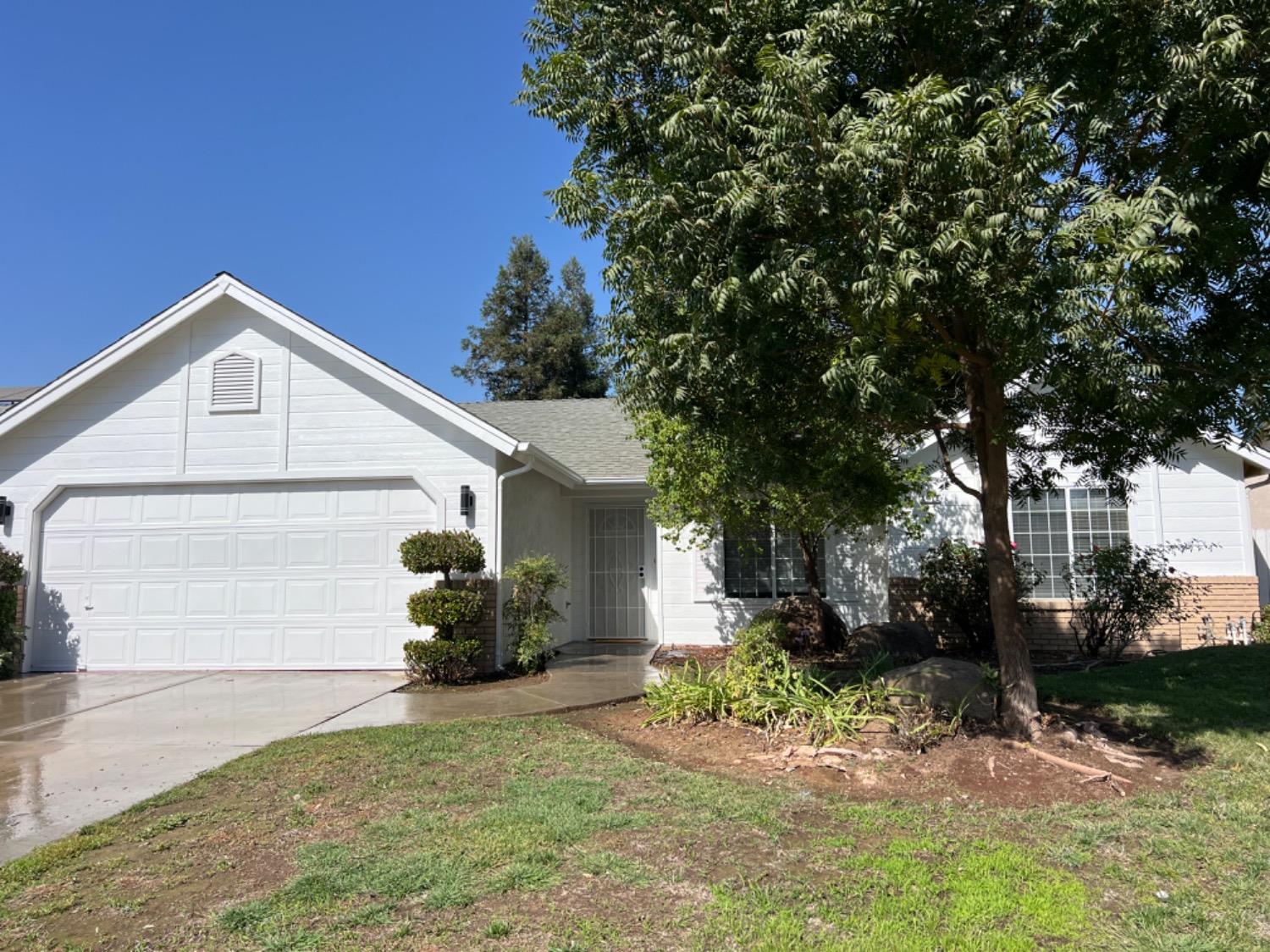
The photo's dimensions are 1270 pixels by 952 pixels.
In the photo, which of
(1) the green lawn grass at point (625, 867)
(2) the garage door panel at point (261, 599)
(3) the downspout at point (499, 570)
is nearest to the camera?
(1) the green lawn grass at point (625, 867)

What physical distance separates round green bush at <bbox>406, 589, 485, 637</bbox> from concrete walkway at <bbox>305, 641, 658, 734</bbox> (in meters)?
0.84

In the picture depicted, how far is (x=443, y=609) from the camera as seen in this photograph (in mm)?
9914

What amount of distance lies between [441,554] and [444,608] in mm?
690

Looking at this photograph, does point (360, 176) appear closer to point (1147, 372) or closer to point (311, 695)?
point (311, 695)

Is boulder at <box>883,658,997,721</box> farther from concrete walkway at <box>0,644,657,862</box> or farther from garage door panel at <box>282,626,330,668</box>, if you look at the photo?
garage door panel at <box>282,626,330,668</box>

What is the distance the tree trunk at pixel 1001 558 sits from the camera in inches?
252

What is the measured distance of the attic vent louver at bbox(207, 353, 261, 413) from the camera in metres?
11.5

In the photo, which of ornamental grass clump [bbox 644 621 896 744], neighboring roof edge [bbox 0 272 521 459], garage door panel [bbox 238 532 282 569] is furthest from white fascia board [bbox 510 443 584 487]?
ornamental grass clump [bbox 644 621 896 744]

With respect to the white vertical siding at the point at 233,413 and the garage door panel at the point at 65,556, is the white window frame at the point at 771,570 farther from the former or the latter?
the garage door panel at the point at 65,556

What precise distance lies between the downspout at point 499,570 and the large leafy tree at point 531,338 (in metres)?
25.2

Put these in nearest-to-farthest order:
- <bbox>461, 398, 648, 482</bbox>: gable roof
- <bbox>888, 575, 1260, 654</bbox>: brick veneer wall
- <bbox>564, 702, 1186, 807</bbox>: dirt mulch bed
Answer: <bbox>564, 702, 1186, 807</bbox>: dirt mulch bed → <bbox>888, 575, 1260, 654</bbox>: brick veneer wall → <bbox>461, 398, 648, 482</bbox>: gable roof

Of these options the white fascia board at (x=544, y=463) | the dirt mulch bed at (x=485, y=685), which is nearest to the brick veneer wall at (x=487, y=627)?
the dirt mulch bed at (x=485, y=685)

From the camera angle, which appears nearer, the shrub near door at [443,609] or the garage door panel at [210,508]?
the shrub near door at [443,609]

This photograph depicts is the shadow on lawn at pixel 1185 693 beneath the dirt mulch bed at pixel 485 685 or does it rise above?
above
